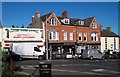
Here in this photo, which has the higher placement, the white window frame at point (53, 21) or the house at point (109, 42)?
the white window frame at point (53, 21)

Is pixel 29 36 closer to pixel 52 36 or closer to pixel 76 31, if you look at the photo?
pixel 52 36

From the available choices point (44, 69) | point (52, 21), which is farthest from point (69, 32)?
point (44, 69)

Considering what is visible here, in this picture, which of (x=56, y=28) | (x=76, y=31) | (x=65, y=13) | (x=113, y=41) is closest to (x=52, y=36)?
(x=56, y=28)

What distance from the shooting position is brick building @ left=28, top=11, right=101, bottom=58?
51.2 m

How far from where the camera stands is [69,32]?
173ft

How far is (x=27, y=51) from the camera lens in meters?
39.4

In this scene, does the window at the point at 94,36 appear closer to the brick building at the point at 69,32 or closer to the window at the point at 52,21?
the brick building at the point at 69,32

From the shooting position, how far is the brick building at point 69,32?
168ft

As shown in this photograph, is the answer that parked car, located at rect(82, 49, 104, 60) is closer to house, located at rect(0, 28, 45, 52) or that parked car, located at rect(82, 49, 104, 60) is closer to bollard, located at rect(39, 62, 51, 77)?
house, located at rect(0, 28, 45, 52)

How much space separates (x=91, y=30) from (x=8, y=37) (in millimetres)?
18499

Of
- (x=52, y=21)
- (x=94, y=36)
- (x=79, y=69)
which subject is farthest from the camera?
(x=94, y=36)

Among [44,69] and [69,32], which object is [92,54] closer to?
[69,32]

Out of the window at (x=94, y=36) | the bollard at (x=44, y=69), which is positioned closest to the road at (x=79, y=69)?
the bollard at (x=44, y=69)

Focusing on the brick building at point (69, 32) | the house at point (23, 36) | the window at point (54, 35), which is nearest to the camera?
the house at point (23, 36)
